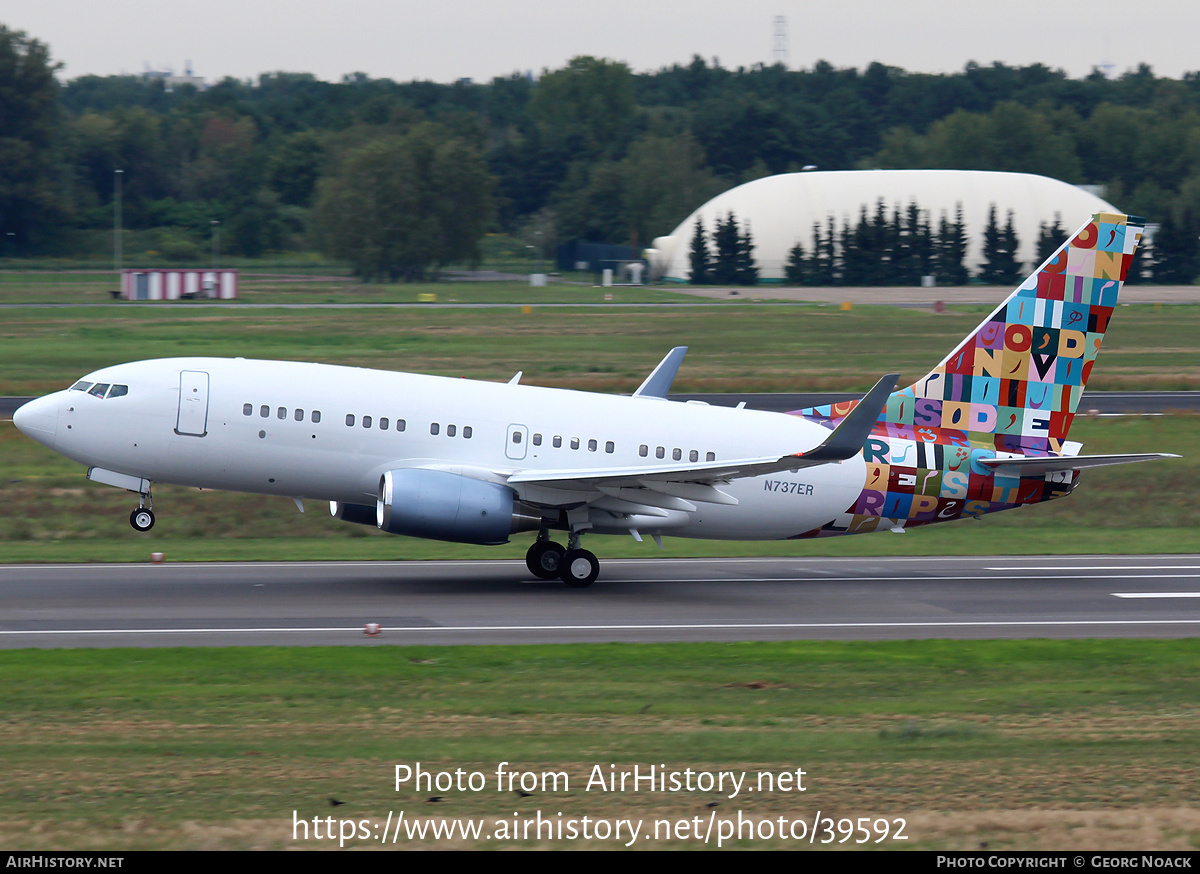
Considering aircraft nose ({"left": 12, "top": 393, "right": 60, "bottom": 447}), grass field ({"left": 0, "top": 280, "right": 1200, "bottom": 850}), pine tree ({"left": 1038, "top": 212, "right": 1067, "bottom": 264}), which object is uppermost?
pine tree ({"left": 1038, "top": 212, "right": 1067, "bottom": 264})

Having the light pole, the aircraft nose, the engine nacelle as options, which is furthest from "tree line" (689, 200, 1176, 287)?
the aircraft nose

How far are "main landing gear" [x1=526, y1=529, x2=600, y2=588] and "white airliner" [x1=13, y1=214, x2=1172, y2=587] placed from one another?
0.04m

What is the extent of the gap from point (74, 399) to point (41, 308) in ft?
221

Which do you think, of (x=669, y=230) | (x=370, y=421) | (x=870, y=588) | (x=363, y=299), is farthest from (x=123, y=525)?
(x=669, y=230)

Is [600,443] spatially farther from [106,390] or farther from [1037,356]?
[1037,356]

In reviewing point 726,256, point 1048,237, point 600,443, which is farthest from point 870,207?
point 600,443

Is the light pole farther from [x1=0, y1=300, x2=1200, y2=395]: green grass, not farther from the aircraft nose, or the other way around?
the aircraft nose

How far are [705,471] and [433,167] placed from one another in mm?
120417

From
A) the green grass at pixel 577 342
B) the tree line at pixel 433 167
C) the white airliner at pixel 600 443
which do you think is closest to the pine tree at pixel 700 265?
the tree line at pixel 433 167

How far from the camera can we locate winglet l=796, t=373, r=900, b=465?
873 inches

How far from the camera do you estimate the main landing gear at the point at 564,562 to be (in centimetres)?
2575

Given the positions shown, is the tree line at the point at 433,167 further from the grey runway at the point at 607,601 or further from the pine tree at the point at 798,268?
the grey runway at the point at 607,601

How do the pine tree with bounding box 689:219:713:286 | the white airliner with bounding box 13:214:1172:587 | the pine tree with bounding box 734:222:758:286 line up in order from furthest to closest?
the pine tree with bounding box 689:219:713:286, the pine tree with bounding box 734:222:758:286, the white airliner with bounding box 13:214:1172:587

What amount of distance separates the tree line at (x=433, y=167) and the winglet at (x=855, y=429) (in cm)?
10947
